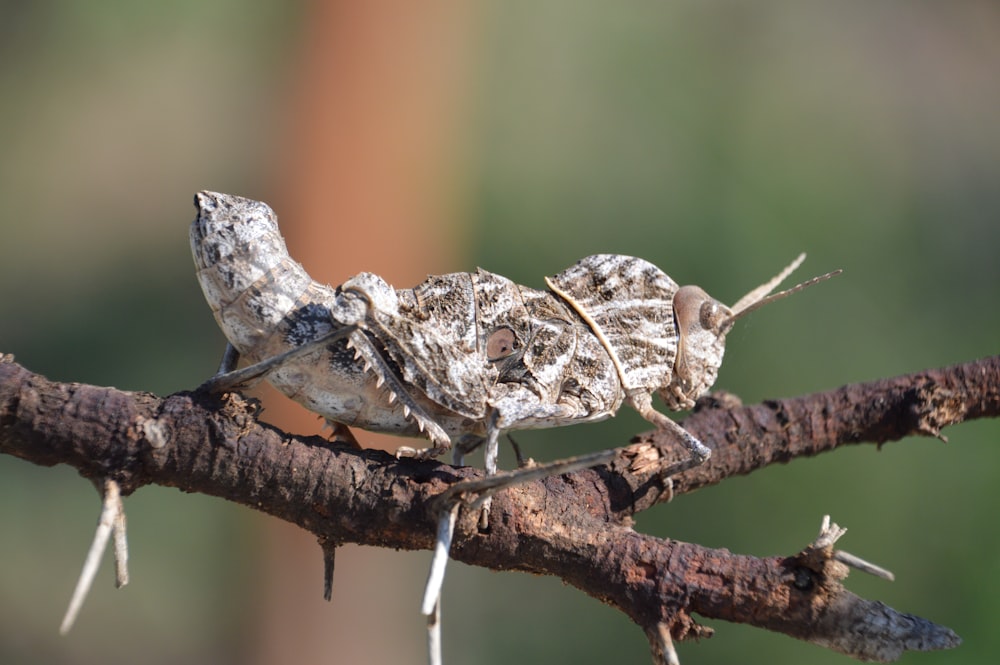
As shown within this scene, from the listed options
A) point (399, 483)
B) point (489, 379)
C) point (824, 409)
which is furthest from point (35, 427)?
point (824, 409)

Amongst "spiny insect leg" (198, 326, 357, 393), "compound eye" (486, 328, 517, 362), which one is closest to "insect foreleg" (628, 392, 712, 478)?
"compound eye" (486, 328, 517, 362)

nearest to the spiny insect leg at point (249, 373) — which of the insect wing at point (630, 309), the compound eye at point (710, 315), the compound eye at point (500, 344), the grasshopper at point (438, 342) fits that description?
the grasshopper at point (438, 342)

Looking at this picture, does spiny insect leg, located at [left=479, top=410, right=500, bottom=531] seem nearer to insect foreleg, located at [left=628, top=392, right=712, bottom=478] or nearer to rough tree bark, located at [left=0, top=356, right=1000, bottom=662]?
rough tree bark, located at [left=0, top=356, right=1000, bottom=662]

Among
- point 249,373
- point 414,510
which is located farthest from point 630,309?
point 249,373

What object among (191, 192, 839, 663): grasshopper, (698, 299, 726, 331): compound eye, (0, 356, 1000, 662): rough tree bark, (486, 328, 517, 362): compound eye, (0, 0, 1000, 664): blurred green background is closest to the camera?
(0, 356, 1000, 662): rough tree bark

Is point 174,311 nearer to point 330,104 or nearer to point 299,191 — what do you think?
point 299,191

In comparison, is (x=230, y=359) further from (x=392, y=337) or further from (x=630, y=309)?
(x=630, y=309)
